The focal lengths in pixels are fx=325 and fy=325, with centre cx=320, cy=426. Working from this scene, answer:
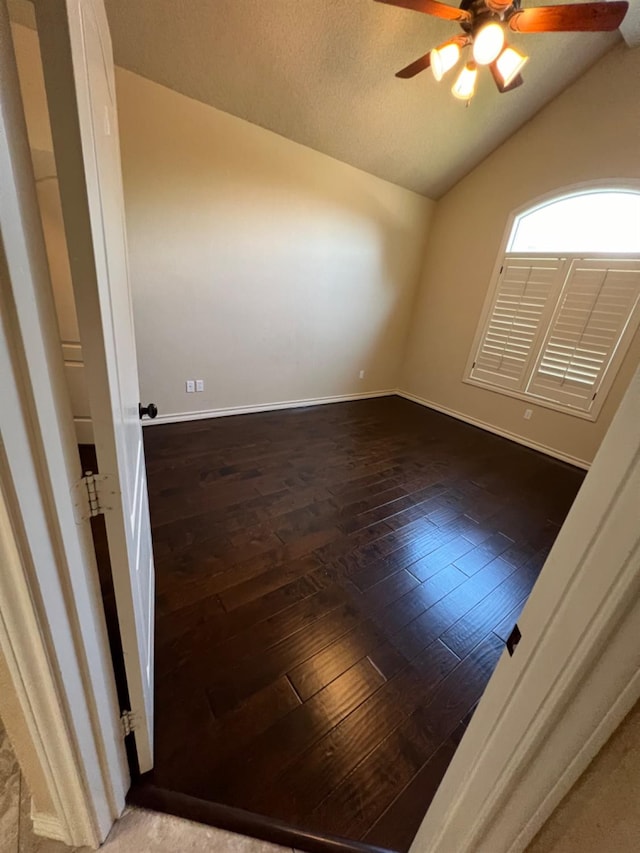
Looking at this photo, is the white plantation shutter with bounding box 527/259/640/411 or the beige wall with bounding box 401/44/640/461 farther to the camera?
the white plantation shutter with bounding box 527/259/640/411

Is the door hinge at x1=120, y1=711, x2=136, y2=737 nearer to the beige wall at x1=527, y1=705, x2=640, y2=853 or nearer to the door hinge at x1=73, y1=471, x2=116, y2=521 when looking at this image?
the door hinge at x1=73, y1=471, x2=116, y2=521

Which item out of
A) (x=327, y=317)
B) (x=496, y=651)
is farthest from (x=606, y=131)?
(x=496, y=651)

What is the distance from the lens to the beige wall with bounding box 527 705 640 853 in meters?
0.36

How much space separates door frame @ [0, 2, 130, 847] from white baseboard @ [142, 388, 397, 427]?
8.60 ft

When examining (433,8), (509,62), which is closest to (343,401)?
(509,62)

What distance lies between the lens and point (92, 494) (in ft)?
2.01

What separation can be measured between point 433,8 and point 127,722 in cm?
331

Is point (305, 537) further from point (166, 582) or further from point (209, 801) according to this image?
point (209, 801)

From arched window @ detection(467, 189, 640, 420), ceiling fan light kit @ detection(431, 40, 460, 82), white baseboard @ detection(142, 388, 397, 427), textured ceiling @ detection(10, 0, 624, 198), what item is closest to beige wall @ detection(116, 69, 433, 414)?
white baseboard @ detection(142, 388, 397, 427)

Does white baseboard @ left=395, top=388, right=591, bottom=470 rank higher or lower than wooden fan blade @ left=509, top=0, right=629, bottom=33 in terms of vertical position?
lower

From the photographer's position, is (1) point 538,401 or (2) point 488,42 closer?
(2) point 488,42

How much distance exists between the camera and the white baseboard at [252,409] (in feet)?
10.5

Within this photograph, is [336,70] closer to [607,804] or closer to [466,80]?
[466,80]

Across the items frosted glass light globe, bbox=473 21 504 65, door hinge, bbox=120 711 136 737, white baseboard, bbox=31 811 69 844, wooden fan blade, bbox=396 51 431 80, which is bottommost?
white baseboard, bbox=31 811 69 844
